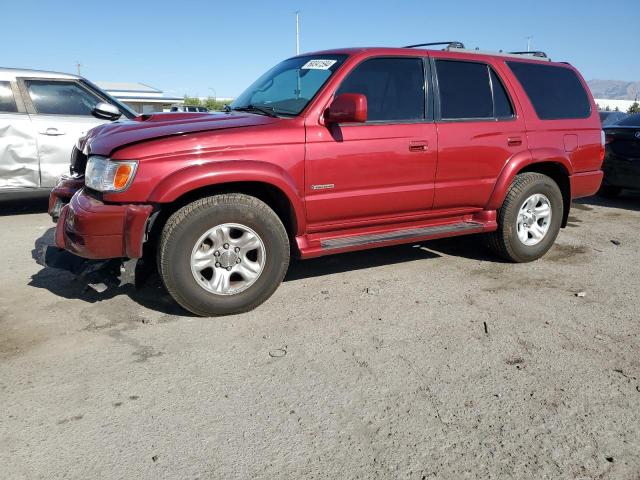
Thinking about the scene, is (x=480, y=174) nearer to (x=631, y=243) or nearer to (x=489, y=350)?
(x=489, y=350)

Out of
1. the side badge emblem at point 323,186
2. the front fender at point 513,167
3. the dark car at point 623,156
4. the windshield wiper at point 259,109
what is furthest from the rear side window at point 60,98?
the dark car at point 623,156

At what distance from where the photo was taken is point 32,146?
242 inches

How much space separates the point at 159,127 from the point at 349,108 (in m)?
1.30

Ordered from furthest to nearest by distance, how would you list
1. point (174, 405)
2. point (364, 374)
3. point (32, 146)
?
point (32, 146) < point (364, 374) < point (174, 405)

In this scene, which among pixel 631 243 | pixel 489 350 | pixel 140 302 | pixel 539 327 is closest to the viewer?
pixel 489 350

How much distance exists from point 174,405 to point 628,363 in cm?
252

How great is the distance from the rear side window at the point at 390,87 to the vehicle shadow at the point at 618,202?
208 inches

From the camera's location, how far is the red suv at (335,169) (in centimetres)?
334

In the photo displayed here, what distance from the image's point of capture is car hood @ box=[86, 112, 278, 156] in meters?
3.36

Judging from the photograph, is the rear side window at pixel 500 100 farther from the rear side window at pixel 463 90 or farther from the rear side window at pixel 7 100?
the rear side window at pixel 7 100

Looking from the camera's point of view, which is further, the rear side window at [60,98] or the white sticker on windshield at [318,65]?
the rear side window at [60,98]

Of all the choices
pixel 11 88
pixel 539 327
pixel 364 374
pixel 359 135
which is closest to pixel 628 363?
pixel 539 327

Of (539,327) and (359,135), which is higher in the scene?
(359,135)

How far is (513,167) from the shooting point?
15.0 feet
